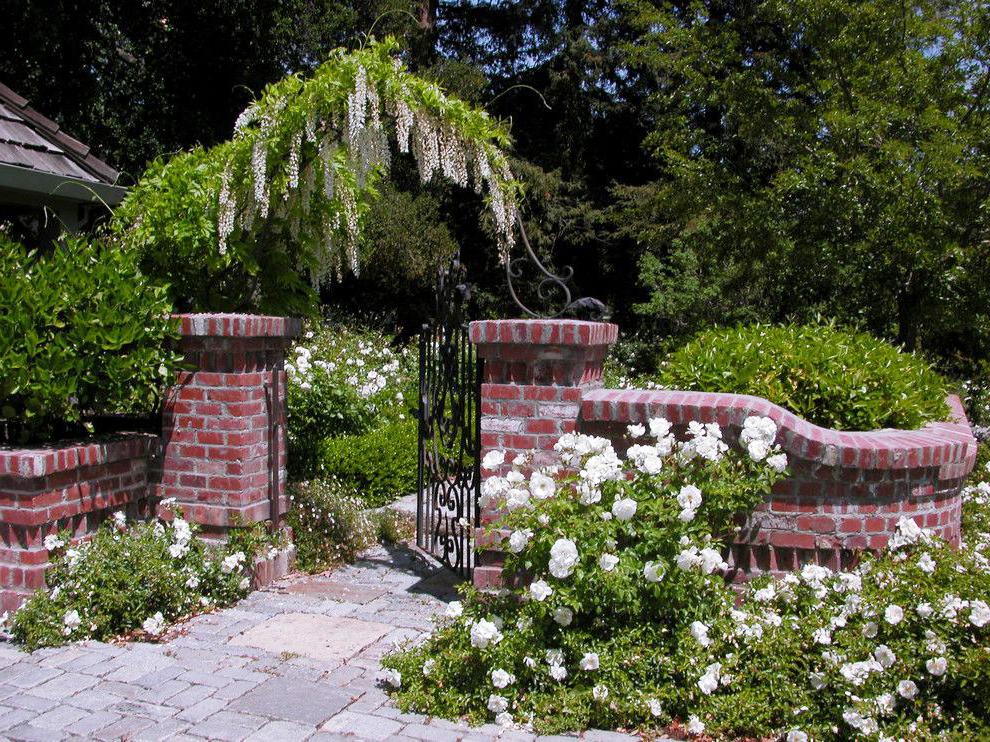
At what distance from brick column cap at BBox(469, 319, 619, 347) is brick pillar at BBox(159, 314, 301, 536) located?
1373 millimetres

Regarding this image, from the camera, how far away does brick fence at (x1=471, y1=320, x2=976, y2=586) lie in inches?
154

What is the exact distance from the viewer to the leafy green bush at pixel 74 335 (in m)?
4.36

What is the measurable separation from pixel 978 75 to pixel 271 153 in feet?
26.0

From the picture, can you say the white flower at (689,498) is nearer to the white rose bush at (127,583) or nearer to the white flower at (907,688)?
the white flower at (907,688)

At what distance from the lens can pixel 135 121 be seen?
15.9 metres

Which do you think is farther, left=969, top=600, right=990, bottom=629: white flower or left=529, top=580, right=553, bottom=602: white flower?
left=529, top=580, right=553, bottom=602: white flower

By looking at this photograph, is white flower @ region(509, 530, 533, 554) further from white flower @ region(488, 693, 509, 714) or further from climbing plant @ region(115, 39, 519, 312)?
climbing plant @ region(115, 39, 519, 312)

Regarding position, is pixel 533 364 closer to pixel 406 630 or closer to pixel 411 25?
pixel 406 630

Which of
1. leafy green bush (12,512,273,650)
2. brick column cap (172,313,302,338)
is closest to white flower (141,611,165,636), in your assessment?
leafy green bush (12,512,273,650)

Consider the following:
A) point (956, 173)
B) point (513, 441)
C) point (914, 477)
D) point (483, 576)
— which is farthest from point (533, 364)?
point (956, 173)

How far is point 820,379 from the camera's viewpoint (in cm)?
445

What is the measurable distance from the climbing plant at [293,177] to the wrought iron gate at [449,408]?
1.70ft

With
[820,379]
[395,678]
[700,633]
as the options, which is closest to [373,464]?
[395,678]

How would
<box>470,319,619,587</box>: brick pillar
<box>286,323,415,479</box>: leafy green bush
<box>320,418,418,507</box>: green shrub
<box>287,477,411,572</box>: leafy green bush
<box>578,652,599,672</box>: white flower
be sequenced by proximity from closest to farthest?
<box>578,652,599,672</box>: white flower < <box>470,319,619,587</box>: brick pillar < <box>287,477,411,572</box>: leafy green bush < <box>320,418,418,507</box>: green shrub < <box>286,323,415,479</box>: leafy green bush
